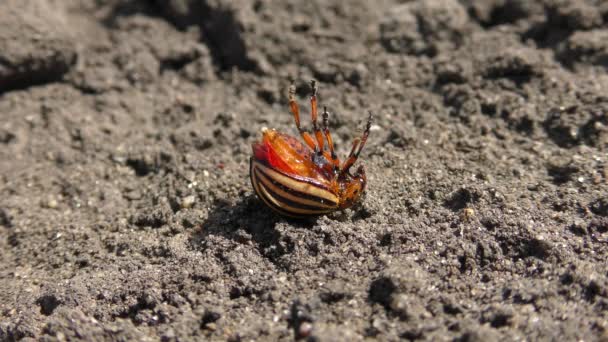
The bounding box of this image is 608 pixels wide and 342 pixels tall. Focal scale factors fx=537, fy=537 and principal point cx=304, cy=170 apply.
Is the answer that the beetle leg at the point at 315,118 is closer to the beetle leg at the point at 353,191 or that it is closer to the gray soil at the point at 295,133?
the beetle leg at the point at 353,191

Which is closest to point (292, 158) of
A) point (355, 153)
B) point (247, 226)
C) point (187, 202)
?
point (355, 153)

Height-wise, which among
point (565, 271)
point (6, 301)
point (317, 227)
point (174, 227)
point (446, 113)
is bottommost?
point (6, 301)

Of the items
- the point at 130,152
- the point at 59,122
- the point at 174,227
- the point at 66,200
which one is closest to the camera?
the point at 174,227

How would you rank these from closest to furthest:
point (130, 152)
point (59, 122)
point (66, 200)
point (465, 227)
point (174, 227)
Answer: point (465, 227), point (174, 227), point (66, 200), point (130, 152), point (59, 122)

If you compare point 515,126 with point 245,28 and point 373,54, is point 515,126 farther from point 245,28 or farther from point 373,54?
point 245,28

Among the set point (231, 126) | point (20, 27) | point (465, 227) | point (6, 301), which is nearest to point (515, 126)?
point (465, 227)

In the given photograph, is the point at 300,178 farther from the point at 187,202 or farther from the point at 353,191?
the point at 187,202
